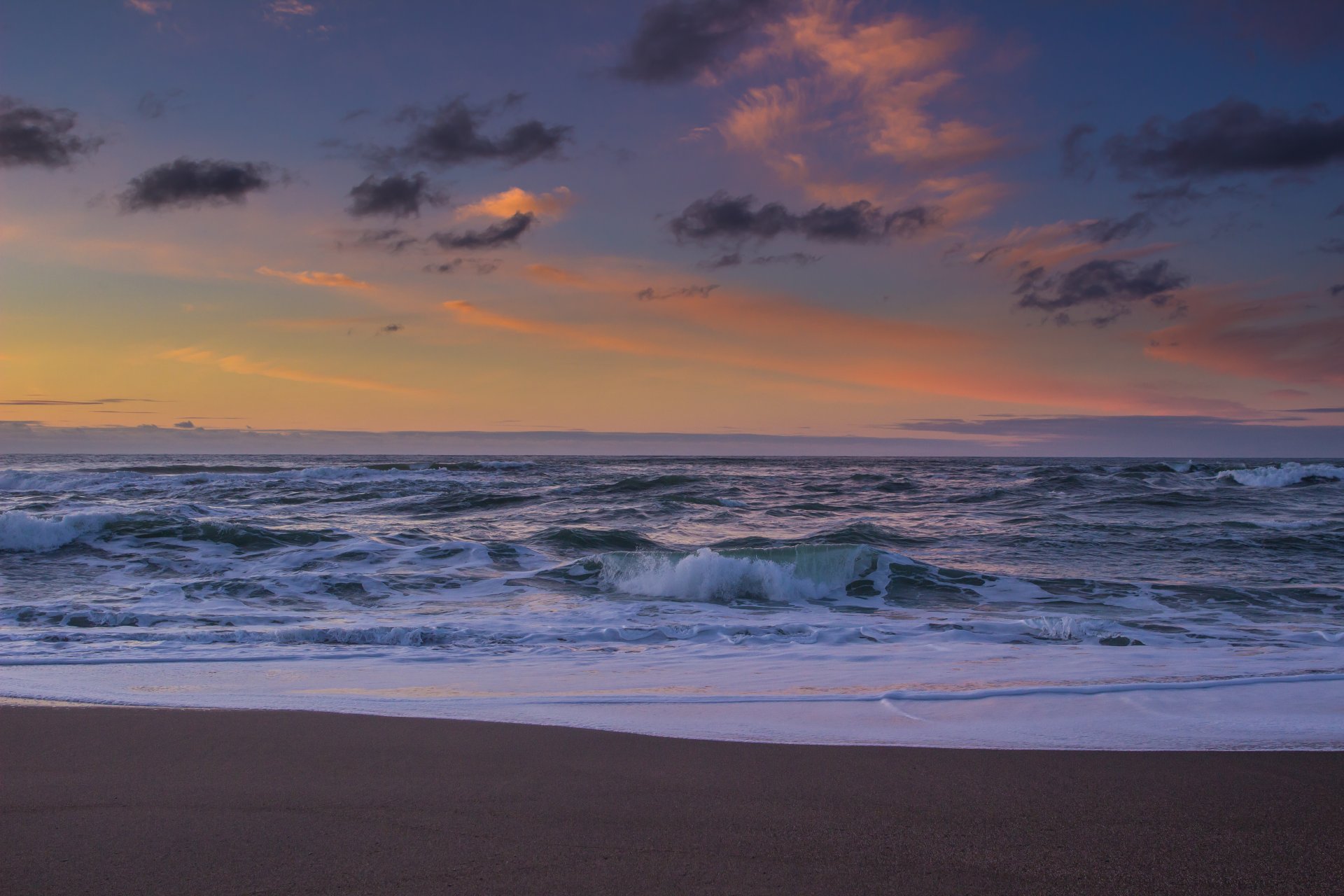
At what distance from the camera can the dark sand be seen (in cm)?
210

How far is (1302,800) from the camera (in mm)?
2664

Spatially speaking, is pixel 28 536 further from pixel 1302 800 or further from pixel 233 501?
pixel 1302 800

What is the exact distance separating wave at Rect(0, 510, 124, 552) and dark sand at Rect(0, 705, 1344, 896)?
32.9ft

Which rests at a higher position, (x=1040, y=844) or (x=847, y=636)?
(x=1040, y=844)

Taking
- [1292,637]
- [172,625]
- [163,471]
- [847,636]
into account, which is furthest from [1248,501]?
[163,471]

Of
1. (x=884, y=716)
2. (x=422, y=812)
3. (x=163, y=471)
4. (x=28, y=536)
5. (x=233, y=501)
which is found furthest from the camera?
(x=163, y=471)

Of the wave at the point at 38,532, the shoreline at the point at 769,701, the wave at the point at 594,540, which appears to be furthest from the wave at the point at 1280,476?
the wave at the point at 38,532

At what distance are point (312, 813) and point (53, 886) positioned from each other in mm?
675

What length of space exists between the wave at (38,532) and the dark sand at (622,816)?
32.9 feet

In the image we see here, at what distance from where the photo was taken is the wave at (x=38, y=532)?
1120 centimetres

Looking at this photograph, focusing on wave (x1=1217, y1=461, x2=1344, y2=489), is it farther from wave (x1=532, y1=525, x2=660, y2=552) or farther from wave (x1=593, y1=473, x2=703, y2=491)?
wave (x1=532, y1=525, x2=660, y2=552)

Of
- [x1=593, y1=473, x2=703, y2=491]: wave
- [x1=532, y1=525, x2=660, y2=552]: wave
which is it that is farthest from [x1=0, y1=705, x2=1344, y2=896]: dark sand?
[x1=593, y1=473, x2=703, y2=491]: wave

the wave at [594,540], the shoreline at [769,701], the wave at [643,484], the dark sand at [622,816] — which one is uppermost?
the dark sand at [622,816]

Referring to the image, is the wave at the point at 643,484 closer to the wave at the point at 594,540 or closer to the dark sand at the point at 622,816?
the wave at the point at 594,540
